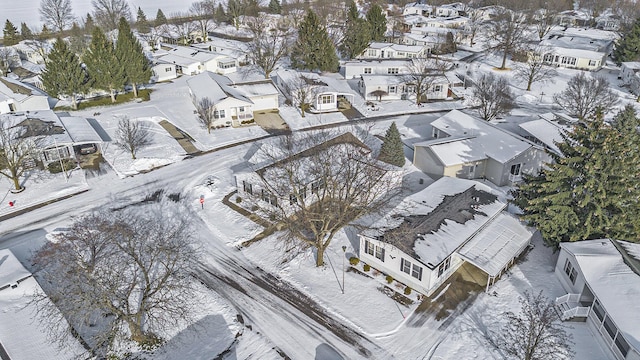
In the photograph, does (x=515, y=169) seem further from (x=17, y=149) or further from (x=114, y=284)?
(x=17, y=149)

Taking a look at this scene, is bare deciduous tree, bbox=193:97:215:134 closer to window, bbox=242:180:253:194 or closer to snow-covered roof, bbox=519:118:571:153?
window, bbox=242:180:253:194

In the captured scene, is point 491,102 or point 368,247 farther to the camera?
point 491,102

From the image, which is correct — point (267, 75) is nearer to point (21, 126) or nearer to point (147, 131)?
point (147, 131)

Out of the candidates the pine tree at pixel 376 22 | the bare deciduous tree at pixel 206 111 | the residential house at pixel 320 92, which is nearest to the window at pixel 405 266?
the bare deciduous tree at pixel 206 111

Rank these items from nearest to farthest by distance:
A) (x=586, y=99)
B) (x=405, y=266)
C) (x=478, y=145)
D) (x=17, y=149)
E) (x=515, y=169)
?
(x=405, y=266), (x=17, y=149), (x=515, y=169), (x=478, y=145), (x=586, y=99)

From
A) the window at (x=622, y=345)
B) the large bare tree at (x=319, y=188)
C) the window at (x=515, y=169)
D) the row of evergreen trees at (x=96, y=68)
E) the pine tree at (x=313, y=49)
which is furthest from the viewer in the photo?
the pine tree at (x=313, y=49)

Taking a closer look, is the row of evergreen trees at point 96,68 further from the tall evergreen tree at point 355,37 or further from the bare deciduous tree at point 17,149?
the tall evergreen tree at point 355,37

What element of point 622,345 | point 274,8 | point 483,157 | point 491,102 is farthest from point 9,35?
point 622,345
